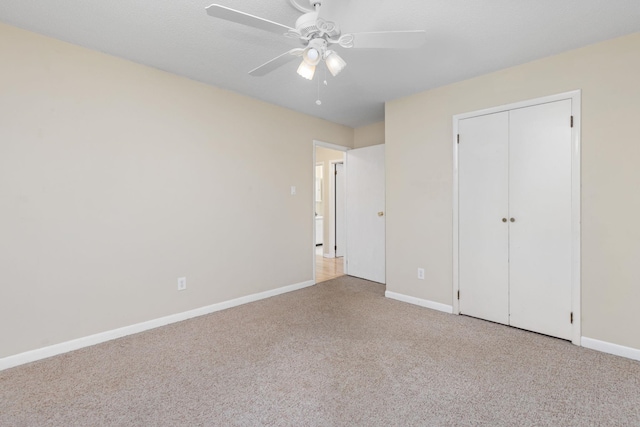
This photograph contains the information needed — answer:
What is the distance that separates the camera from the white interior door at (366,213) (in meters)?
4.36

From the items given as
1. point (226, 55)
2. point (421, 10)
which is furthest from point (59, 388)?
point (421, 10)

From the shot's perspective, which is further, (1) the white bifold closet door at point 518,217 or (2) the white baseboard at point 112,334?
(1) the white bifold closet door at point 518,217

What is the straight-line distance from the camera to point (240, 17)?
1.44 meters

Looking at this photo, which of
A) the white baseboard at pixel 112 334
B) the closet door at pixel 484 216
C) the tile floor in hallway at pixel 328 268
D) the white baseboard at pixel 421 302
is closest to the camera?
the white baseboard at pixel 112 334

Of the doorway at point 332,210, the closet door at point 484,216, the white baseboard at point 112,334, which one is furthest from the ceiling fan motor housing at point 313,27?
the doorway at point 332,210

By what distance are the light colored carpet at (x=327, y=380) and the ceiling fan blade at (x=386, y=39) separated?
6.75 feet

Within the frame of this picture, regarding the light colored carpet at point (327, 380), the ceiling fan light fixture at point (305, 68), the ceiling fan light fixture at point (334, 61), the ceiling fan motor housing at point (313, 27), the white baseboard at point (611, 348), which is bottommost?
the light colored carpet at point (327, 380)

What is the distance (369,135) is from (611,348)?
11.7 ft

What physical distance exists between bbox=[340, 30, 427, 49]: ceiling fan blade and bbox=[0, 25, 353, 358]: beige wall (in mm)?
1972

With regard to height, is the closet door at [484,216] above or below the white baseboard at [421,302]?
above

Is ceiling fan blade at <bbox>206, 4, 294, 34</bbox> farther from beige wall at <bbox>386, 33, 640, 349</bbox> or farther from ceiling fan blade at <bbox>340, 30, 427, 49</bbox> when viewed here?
beige wall at <bbox>386, 33, 640, 349</bbox>

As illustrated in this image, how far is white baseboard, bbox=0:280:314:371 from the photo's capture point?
6.99 feet

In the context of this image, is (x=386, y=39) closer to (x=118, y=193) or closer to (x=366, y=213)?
(x=118, y=193)

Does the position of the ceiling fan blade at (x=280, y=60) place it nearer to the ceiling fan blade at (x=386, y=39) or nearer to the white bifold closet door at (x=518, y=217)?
the ceiling fan blade at (x=386, y=39)
